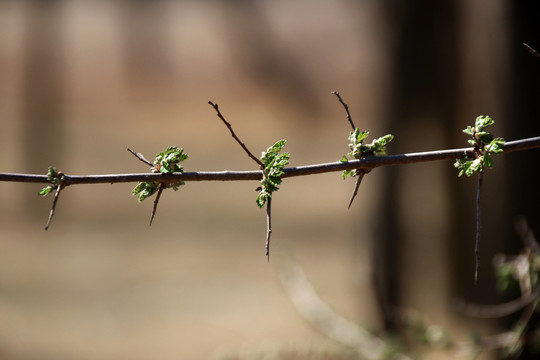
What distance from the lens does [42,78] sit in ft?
24.2

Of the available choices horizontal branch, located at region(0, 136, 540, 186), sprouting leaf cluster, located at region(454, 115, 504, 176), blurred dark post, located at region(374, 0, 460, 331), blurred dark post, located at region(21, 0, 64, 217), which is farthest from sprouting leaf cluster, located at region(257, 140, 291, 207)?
blurred dark post, located at region(21, 0, 64, 217)

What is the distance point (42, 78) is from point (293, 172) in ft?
24.3

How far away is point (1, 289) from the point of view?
473 centimetres

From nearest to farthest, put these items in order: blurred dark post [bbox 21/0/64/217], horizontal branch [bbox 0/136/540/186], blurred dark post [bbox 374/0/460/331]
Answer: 1. horizontal branch [bbox 0/136/540/186]
2. blurred dark post [bbox 374/0/460/331]
3. blurred dark post [bbox 21/0/64/217]

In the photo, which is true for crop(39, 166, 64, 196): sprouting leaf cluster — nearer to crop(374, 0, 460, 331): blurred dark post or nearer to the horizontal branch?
the horizontal branch

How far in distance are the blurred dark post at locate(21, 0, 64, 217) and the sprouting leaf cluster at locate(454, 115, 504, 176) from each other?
6757mm

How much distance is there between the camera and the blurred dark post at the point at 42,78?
7.06 m

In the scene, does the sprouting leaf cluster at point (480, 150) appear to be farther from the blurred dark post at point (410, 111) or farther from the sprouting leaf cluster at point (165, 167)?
the blurred dark post at point (410, 111)

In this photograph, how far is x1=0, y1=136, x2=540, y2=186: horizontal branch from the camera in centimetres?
64

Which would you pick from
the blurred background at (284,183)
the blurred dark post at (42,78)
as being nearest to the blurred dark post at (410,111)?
the blurred background at (284,183)

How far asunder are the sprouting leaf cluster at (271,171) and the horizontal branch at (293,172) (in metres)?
0.01

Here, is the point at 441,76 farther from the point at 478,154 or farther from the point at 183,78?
the point at 183,78

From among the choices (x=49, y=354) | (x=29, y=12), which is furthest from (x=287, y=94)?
(x=49, y=354)

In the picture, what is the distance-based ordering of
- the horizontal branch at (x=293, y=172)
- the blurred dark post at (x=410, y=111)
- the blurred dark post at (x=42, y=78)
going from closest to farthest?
the horizontal branch at (x=293, y=172) < the blurred dark post at (x=410, y=111) < the blurred dark post at (x=42, y=78)
